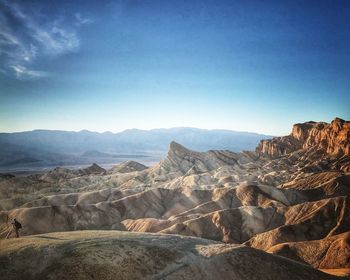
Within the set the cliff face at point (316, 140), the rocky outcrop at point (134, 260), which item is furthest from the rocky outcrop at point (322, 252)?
the cliff face at point (316, 140)

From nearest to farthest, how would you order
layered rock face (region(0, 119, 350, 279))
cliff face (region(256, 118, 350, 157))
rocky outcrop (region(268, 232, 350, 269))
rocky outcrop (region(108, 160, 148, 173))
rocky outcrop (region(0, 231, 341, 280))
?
rocky outcrop (region(0, 231, 341, 280)) → rocky outcrop (region(268, 232, 350, 269)) → layered rock face (region(0, 119, 350, 279)) → cliff face (region(256, 118, 350, 157)) → rocky outcrop (region(108, 160, 148, 173))

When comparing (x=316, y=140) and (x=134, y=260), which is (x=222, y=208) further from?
(x=316, y=140)

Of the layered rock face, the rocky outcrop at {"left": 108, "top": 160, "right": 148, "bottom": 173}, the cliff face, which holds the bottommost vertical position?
the rocky outcrop at {"left": 108, "top": 160, "right": 148, "bottom": 173}

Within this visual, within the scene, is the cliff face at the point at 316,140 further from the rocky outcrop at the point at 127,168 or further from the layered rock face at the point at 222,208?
the rocky outcrop at the point at 127,168

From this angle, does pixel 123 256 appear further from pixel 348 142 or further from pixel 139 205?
pixel 348 142

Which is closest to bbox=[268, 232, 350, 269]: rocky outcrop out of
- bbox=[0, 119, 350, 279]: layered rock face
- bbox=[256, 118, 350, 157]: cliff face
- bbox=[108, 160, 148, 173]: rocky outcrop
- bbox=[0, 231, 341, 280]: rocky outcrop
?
bbox=[0, 119, 350, 279]: layered rock face

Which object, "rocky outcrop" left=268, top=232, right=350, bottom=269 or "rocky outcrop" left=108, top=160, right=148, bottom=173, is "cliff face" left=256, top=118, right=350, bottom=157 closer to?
"rocky outcrop" left=108, top=160, right=148, bottom=173

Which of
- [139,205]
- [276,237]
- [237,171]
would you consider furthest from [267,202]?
[237,171]
